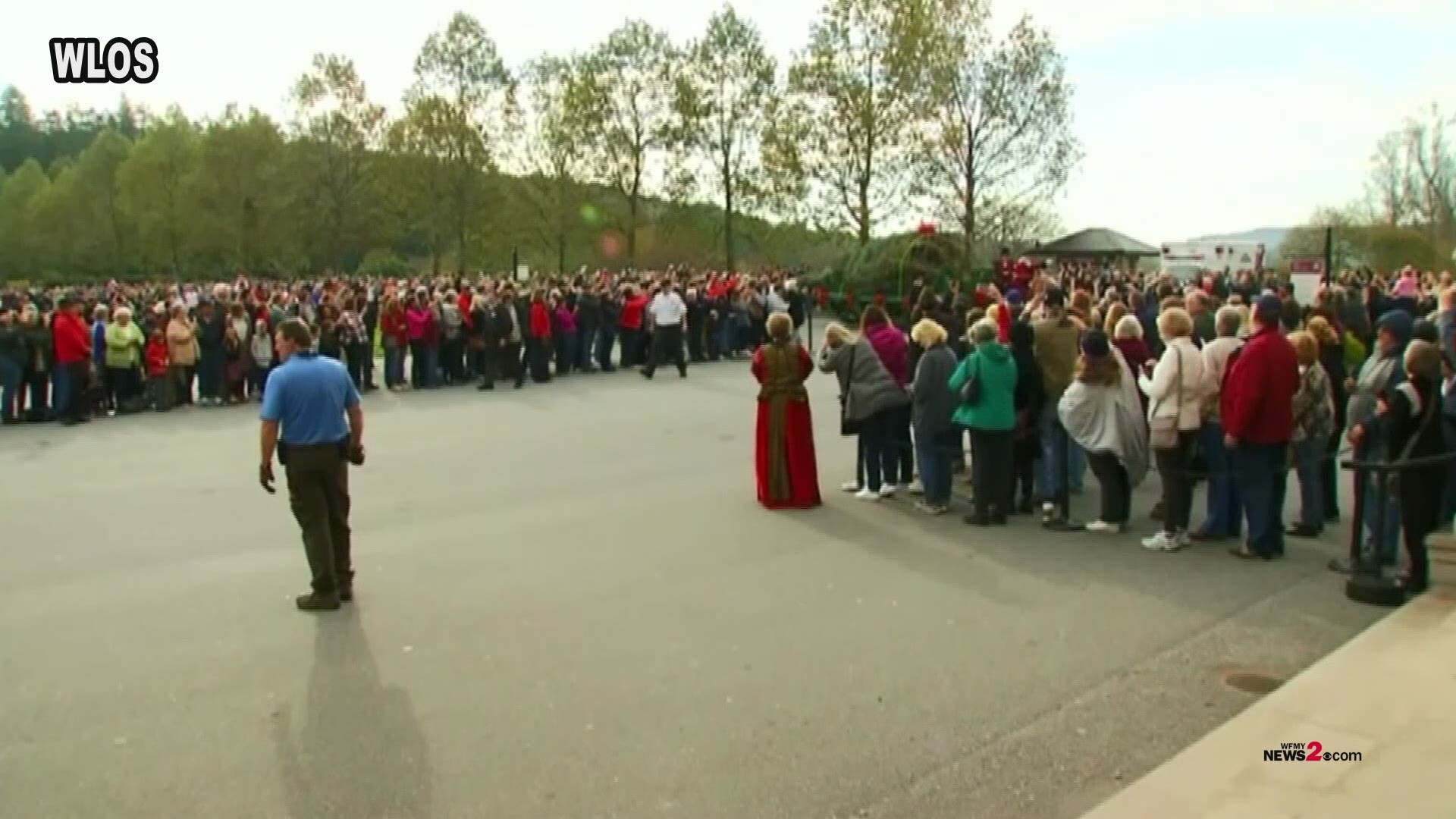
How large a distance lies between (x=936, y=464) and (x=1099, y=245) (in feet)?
177

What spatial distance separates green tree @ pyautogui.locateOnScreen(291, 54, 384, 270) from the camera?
5666cm

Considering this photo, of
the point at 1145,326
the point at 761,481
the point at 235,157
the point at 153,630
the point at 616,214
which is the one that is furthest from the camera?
the point at 235,157

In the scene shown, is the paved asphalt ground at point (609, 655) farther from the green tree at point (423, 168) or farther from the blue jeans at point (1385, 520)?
the green tree at point (423, 168)

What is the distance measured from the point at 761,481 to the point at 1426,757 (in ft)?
20.7

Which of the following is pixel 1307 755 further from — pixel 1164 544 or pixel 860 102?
pixel 860 102

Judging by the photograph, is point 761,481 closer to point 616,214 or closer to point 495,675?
point 495,675

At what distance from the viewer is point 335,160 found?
59281 millimetres

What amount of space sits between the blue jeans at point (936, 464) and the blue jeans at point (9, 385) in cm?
1295

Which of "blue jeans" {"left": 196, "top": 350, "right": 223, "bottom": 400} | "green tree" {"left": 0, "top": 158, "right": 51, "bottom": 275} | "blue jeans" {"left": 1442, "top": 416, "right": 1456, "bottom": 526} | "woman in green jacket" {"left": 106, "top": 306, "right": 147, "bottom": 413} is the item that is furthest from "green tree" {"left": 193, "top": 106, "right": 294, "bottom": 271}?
"blue jeans" {"left": 1442, "top": 416, "right": 1456, "bottom": 526}

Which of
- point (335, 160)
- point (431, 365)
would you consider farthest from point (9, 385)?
point (335, 160)

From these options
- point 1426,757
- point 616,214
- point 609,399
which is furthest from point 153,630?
point 616,214

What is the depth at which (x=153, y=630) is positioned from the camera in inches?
285

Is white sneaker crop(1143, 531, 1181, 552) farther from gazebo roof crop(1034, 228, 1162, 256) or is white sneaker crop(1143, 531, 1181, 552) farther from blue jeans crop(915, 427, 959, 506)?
gazebo roof crop(1034, 228, 1162, 256)

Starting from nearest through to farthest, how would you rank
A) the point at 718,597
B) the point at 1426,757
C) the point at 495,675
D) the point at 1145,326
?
1. the point at 1426,757
2. the point at 495,675
3. the point at 718,597
4. the point at 1145,326
